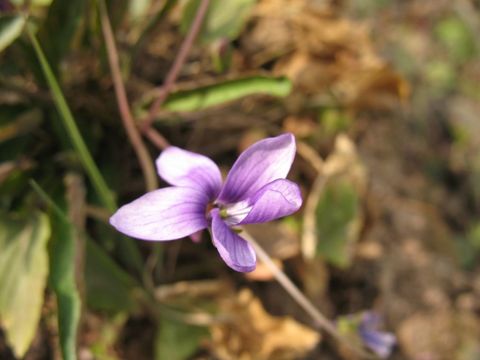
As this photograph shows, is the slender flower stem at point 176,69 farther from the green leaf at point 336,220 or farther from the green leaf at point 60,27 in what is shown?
the green leaf at point 336,220

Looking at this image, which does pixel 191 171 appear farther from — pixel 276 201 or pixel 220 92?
pixel 220 92

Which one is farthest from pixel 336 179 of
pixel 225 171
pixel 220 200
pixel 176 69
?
pixel 220 200

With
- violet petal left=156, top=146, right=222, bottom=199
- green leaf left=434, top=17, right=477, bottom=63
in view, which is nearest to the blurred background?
violet petal left=156, top=146, right=222, bottom=199

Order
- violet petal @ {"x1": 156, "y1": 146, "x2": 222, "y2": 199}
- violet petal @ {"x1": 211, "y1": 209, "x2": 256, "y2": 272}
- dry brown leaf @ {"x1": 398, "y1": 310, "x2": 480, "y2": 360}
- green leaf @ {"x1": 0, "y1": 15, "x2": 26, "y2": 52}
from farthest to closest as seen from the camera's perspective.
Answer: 1. dry brown leaf @ {"x1": 398, "y1": 310, "x2": 480, "y2": 360}
2. green leaf @ {"x1": 0, "y1": 15, "x2": 26, "y2": 52}
3. violet petal @ {"x1": 156, "y1": 146, "x2": 222, "y2": 199}
4. violet petal @ {"x1": 211, "y1": 209, "x2": 256, "y2": 272}

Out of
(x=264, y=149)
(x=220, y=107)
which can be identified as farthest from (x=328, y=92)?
(x=264, y=149)

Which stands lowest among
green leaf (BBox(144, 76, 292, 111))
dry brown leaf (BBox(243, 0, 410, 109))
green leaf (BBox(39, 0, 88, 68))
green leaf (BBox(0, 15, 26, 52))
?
dry brown leaf (BBox(243, 0, 410, 109))

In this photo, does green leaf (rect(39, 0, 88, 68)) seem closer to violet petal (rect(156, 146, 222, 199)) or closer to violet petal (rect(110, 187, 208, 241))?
violet petal (rect(156, 146, 222, 199))
